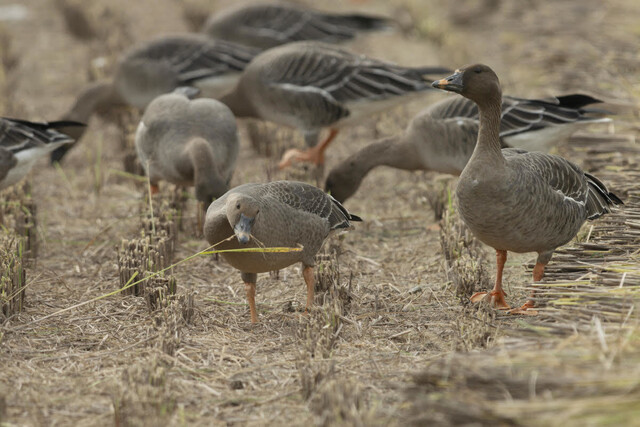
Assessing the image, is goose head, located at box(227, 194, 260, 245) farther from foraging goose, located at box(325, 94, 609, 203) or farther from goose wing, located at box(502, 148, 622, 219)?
foraging goose, located at box(325, 94, 609, 203)

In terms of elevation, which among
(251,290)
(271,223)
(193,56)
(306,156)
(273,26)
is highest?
(273,26)

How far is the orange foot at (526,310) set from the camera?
5574mm

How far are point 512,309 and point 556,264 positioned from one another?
47 centimetres

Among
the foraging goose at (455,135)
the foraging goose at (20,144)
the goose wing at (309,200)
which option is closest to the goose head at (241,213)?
the goose wing at (309,200)

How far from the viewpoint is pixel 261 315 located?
237 inches

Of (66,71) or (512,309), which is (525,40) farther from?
(512,309)

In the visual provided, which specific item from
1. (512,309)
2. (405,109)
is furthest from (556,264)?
(405,109)

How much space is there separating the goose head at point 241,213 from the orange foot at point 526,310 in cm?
193

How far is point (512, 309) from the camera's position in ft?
18.9

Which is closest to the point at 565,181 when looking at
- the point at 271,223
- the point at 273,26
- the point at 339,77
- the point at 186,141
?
the point at 271,223

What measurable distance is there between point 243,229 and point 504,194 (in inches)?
67.9

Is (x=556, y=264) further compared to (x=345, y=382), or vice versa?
(x=556, y=264)

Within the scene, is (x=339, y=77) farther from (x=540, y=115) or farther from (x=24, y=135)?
(x=24, y=135)

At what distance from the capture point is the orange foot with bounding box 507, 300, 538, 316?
5574mm
